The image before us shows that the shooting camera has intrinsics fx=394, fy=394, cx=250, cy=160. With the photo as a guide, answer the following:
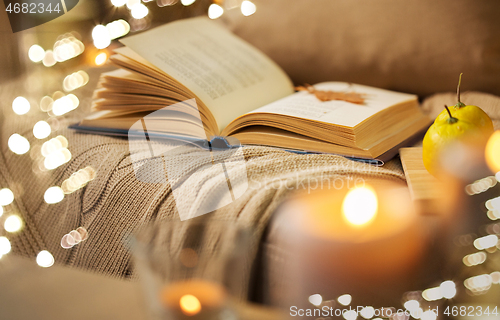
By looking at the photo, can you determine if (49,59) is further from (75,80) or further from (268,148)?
(268,148)

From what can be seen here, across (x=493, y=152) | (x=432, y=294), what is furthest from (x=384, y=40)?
(x=432, y=294)

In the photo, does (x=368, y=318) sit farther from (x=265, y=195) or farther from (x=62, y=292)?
(x=62, y=292)

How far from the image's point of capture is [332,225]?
1.27 feet

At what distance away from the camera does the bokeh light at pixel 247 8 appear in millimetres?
957

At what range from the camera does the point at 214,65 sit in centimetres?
71

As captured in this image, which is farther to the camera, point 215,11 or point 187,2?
point 187,2

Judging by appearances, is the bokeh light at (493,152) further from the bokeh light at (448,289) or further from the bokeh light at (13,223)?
the bokeh light at (13,223)

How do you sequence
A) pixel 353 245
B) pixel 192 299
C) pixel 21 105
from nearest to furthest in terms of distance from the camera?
pixel 192 299, pixel 353 245, pixel 21 105

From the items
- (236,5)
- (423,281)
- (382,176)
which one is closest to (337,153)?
(382,176)

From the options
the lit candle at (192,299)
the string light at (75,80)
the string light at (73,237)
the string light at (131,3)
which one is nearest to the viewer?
the lit candle at (192,299)

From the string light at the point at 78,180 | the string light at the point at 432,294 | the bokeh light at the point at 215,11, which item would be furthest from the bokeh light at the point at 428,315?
the bokeh light at the point at 215,11

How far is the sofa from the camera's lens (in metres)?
0.44

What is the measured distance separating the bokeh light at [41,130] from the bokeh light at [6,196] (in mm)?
107

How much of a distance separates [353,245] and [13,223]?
51 cm
